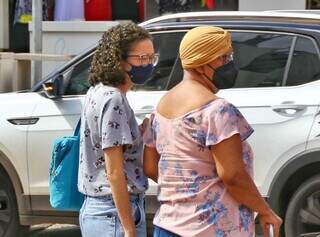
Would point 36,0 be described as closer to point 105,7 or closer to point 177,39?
point 105,7

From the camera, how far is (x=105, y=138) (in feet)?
9.79

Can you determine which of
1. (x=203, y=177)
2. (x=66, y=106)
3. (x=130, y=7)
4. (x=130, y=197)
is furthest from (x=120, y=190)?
(x=130, y=7)

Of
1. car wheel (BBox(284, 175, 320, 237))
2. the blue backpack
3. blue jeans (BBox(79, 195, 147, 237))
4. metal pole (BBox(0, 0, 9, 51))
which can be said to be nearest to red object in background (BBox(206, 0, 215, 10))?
metal pole (BBox(0, 0, 9, 51))

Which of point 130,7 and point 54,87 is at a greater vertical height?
point 130,7

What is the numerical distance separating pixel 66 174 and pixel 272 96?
82.5 inches

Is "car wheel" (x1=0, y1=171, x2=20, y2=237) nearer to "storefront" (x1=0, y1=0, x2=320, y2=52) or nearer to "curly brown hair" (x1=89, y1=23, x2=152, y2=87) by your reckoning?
"curly brown hair" (x1=89, y1=23, x2=152, y2=87)

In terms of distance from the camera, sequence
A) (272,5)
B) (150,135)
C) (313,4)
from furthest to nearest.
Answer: (313,4)
(272,5)
(150,135)

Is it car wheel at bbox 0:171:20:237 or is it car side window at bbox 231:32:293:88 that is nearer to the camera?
car side window at bbox 231:32:293:88

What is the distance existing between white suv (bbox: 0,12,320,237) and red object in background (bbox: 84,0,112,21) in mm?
4714

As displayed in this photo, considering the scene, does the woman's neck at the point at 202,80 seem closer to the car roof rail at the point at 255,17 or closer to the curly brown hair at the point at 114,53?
the curly brown hair at the point at 114,53

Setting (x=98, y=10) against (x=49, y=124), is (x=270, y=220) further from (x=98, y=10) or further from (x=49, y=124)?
(x=98, y=10)

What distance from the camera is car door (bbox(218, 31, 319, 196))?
192 inches

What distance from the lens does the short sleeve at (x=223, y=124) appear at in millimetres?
2615

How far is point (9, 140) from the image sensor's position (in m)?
5.51
